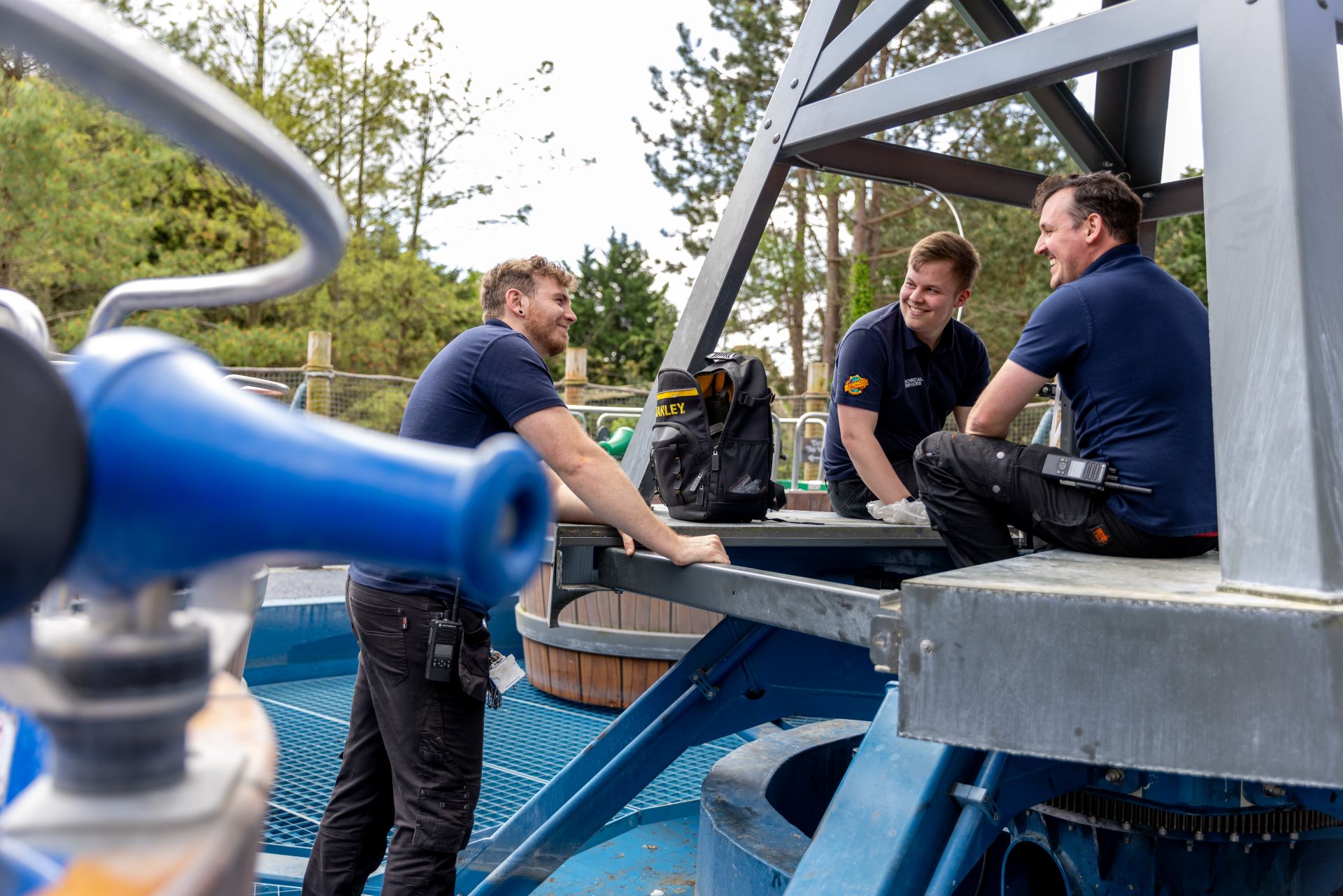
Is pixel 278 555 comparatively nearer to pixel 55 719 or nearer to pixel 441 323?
pixel 55 719

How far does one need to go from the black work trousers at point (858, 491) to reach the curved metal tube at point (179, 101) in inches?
141

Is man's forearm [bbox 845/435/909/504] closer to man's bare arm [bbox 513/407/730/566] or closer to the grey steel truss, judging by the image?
man's bare arm [bbox 513/407/730/566]

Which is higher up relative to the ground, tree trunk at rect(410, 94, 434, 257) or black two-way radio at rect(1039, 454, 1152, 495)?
tree trunk at rect(410, 94, 434, 257)

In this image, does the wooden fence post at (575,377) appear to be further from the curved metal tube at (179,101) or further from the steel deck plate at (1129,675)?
the curved metal tube at (179,101)

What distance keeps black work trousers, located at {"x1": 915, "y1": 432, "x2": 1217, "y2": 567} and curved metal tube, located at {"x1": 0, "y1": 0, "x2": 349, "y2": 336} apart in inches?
93.7

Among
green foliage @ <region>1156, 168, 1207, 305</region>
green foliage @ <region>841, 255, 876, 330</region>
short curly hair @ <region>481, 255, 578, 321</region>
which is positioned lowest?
short curly hair @ <region>481, 255, 578, 321</region>

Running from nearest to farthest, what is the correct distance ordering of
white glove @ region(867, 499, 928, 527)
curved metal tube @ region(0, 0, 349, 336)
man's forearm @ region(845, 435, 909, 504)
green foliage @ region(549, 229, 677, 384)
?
curved metal tube @ region(0, 0, 349, 336)
white glove @ region(867, 499, 928, 527)
man's forearm @ region(845, 435, 909, 504)
green foliage @ region(549, 229, 677, 384)

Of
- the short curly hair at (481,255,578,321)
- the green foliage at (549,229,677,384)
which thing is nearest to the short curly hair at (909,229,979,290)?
the short curly hair at (481,255,578,321)

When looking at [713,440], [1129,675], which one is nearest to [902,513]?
[713,440]

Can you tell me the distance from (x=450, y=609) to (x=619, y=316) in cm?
3747

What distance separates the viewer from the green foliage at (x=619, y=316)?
123 feet

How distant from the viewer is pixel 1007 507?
9.20 feet

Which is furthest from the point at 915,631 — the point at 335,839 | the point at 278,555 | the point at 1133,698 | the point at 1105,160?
the point at 1105,160

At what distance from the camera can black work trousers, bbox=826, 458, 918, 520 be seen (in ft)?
13.1
